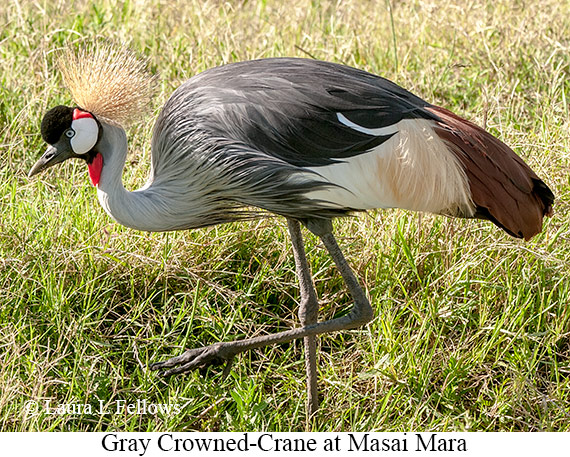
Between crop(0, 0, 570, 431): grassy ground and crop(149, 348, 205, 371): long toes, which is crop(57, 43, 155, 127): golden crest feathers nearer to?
crop(0, 0, 570, 431): grassy ground

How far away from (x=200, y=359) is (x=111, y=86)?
783 millimetres

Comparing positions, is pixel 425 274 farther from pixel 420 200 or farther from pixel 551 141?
pixel 551 141

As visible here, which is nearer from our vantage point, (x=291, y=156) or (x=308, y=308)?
(x=291, y=156)

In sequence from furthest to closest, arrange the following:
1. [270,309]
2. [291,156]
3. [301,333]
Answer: [270,309] < [301,333] < [291,156]

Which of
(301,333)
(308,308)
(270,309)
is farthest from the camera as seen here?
(270,309)

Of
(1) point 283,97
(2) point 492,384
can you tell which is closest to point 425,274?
(2) point 492,384

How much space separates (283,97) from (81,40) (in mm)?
1592

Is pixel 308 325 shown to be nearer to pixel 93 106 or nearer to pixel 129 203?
pixel 129 203

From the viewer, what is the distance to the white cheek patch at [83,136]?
2516 millimetres

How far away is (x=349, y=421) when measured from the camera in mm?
2625

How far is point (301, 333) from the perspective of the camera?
256 centimetres

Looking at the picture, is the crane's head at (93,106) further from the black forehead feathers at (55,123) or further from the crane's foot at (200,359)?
the crane's foot at (200,359)

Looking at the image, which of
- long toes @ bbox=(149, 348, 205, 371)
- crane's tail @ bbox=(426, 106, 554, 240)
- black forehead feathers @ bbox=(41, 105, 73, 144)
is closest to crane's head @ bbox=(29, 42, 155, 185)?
black forehead feathers @ bbox=(41, 105, 73, 144)

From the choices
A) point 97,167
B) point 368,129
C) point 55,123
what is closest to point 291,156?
point 368,129
